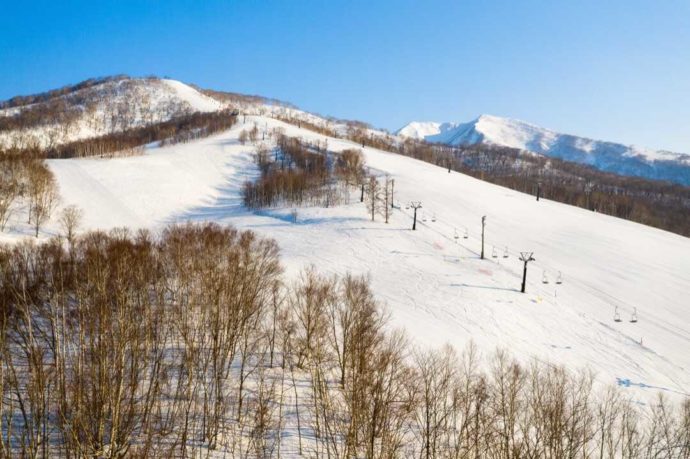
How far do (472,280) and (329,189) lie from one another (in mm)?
58504

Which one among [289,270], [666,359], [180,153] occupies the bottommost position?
[666,359]

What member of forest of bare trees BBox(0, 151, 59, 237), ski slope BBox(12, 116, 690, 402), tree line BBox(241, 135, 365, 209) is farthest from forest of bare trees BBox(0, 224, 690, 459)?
tree line BBox(241, 135, 365, 209)

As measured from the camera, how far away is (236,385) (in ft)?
67.1

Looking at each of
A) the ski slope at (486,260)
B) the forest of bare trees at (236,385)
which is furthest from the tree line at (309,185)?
the forest of bare trees at (236,385)

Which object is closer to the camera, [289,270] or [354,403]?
[354,403]

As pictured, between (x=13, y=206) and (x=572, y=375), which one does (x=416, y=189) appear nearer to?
(x=572, y=375)

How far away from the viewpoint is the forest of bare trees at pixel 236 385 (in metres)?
12.4

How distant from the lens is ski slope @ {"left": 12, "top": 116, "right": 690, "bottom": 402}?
110ft

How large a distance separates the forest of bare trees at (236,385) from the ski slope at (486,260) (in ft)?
22.3

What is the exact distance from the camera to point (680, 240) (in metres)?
73.1

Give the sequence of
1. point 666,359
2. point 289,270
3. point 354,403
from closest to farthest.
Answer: point 354,403 < point 666,359 < point 289,270

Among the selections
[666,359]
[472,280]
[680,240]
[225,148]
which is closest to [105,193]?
[225,148]

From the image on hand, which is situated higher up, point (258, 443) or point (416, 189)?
point (416, 189)

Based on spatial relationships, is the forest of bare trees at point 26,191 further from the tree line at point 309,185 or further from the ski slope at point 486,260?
the tree line at point 309,185
